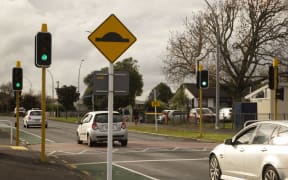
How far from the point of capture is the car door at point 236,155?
10.3 m

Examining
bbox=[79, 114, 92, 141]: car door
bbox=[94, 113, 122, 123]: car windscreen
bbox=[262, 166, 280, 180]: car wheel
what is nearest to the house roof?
bbox=[79, 114, 92, 141]: car door

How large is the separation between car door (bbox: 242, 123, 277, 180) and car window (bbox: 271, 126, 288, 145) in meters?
0.15

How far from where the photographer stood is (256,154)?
9.70m

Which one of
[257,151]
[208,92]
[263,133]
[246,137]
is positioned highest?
[208,92]

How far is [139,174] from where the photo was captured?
13422mm

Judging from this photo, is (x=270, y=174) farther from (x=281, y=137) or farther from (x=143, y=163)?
(x=143, y=163)

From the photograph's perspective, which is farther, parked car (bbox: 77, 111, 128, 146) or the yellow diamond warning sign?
parked car (bbox: 77, 111, 128, 146)

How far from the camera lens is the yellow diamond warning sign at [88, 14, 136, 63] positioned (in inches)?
367

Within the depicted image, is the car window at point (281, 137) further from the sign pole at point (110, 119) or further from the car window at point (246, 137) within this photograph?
the sign pole at point (110, 119)

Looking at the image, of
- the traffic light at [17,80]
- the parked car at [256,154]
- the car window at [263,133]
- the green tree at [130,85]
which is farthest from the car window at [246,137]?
the green tree at [130,85]

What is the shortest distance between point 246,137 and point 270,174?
1592 millimetres

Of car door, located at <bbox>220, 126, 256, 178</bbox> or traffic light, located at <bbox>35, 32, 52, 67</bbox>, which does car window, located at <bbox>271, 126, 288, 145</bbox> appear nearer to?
car door, located at <bbox>220, 126, 256, 178</bbox>

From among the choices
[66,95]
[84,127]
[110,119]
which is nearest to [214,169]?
[110,119]

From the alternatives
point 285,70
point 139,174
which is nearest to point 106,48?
point 139,174
